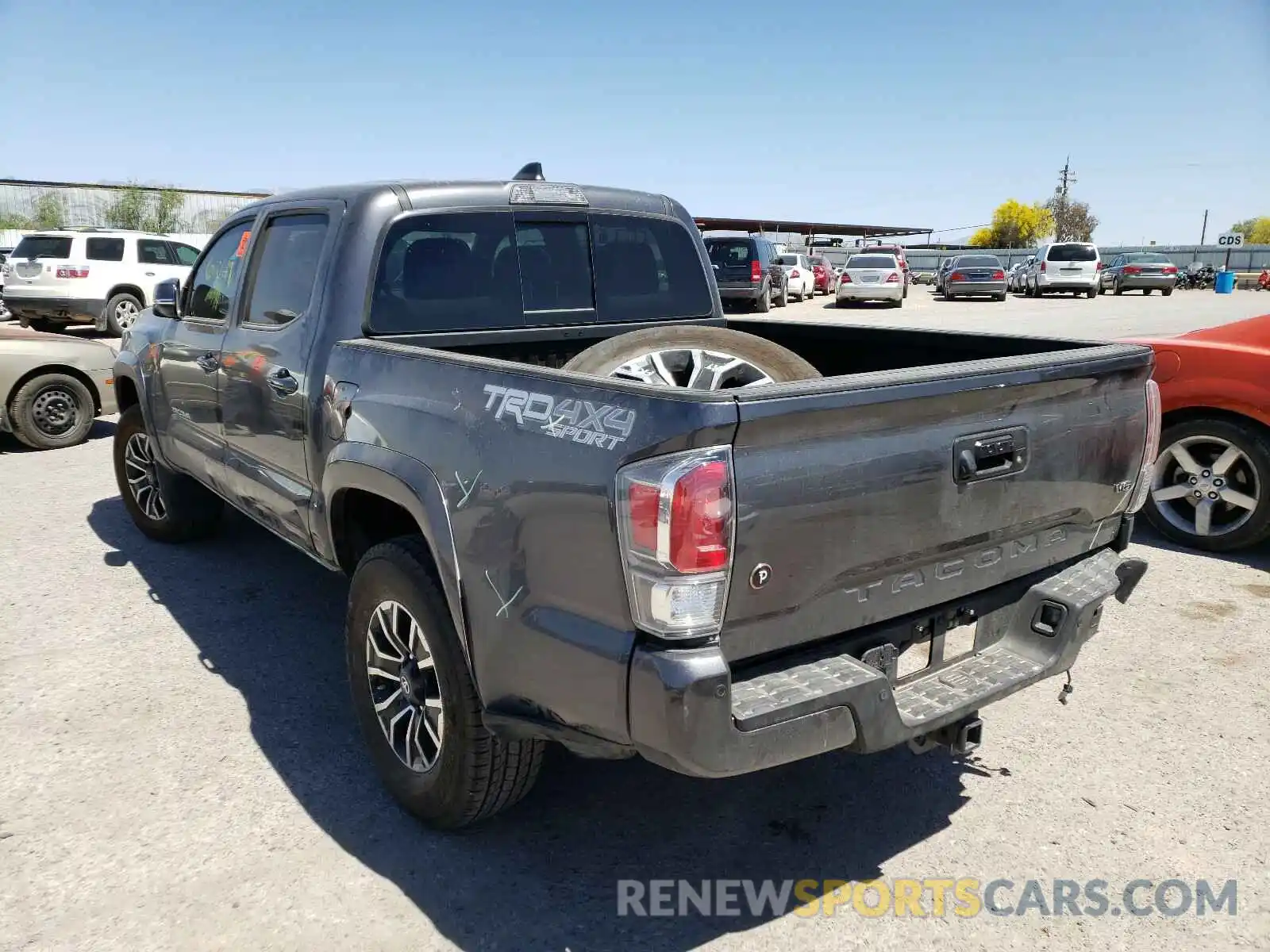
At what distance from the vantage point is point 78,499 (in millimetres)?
7000

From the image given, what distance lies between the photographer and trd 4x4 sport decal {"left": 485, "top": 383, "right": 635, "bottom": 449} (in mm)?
2168

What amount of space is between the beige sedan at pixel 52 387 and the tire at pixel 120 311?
8946mm

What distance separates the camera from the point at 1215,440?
5.42 meters

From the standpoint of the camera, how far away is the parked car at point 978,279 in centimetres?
3030

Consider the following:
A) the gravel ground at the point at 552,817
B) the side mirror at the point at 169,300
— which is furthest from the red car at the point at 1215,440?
the side mirror at the point at 169,300

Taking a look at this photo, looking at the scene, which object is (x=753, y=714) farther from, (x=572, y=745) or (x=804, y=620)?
(x=572, y=745)

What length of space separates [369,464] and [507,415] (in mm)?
734

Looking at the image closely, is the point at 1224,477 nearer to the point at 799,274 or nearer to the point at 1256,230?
the point at 799,274

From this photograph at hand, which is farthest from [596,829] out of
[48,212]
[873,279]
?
[48,212]

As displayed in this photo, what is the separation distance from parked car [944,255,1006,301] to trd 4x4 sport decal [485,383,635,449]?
101ft

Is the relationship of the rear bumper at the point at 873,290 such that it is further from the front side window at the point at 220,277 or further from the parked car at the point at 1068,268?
the front side window at the point at 220,277

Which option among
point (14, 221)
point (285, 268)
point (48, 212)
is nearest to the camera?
point (285, 268)

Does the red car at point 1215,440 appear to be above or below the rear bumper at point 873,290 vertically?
below

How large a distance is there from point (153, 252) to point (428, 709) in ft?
59.5
